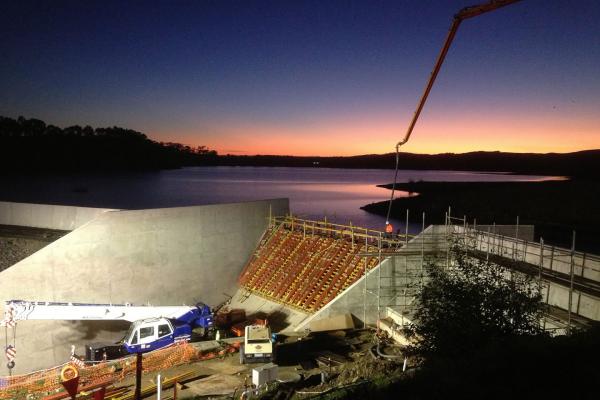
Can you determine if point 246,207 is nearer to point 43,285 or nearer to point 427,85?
point 43,285

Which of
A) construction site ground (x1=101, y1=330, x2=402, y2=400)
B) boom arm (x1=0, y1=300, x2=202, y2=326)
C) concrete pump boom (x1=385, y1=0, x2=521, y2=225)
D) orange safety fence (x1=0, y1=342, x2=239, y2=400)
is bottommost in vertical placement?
orange safety fence (x1=0, y1=342, x2=239, y2=400)

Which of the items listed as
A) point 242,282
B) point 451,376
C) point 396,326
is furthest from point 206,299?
point 451,376

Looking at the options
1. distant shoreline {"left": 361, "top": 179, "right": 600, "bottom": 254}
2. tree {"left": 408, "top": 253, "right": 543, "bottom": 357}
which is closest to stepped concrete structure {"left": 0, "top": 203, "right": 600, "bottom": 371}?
tree {"left": 408, "top": 253, "right": 543, "bottom": 357}

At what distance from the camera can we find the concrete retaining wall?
22.9 meters

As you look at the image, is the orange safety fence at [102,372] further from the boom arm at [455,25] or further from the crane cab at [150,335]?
the boom arm at [455,25]

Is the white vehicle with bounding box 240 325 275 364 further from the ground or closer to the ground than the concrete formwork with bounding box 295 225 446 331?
closer to the ground

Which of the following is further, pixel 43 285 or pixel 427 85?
pixel 427 85

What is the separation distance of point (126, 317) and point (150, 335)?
1463 millimetres

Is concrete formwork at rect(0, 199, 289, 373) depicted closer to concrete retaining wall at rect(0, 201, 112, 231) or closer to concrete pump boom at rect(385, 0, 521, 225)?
concrete retaining wall at rect(0, 201, 112, 231)

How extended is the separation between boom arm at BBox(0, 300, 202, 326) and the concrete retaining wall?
7132 mm

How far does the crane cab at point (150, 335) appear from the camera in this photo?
54.7ft

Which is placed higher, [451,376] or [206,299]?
[451,376]

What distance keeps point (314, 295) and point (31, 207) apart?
17227 mm

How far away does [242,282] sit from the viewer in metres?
25.4
